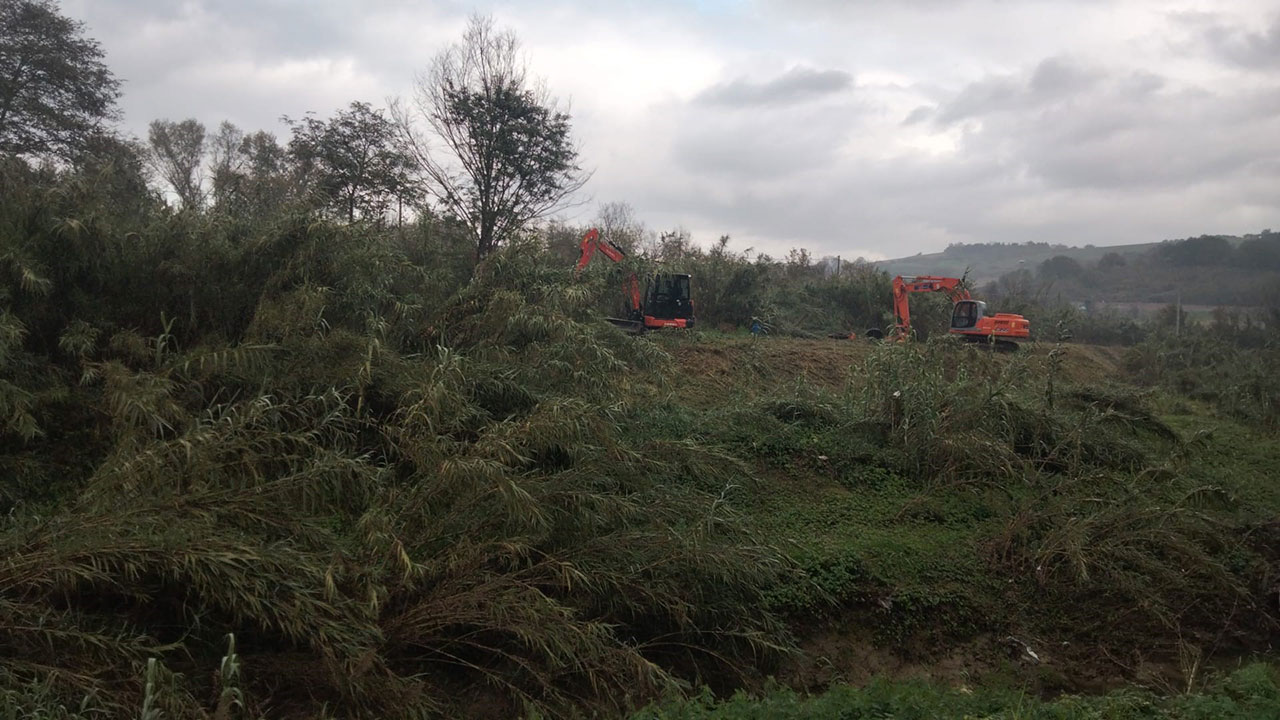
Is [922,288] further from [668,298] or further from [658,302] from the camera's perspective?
[658,302]

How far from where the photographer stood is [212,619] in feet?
14.0

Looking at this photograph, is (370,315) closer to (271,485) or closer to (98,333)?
(98,333)

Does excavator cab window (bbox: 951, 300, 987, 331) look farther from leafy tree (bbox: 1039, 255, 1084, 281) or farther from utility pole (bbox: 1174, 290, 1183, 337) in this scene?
leafy tree (bbox: 1039, 255, 1084, 281)

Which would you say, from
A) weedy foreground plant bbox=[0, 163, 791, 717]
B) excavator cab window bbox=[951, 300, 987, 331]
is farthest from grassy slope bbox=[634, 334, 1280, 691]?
excavator cab window bbox=[951, 300, 987, 331]

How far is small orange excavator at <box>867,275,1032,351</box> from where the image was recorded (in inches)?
804

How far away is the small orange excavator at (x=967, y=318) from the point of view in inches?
804

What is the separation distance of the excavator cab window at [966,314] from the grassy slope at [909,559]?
32.9 feet

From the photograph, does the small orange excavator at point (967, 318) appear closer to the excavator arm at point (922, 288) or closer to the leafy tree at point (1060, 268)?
the excavator arm at point (922, 288)

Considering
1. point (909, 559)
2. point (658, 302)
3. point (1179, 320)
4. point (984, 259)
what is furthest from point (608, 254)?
point (984, 259)

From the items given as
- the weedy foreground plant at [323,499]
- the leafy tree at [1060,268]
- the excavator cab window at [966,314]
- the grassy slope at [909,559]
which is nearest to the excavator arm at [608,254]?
the grassy slope at [909,559]

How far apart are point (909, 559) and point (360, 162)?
14207mm

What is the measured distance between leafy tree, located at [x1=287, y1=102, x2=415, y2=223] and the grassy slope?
9.68 m

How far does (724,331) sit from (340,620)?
695 inches

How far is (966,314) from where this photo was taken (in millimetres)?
20719
